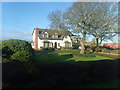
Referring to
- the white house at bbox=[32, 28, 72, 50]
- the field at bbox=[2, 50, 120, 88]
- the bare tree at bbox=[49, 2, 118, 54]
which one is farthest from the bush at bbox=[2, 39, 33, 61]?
the white house at bbox=[32, 28, 72, 50]

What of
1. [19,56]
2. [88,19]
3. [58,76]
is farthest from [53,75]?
[88,19]

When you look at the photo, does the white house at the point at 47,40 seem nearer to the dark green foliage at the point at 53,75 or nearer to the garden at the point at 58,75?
the garden at the point at 58,75

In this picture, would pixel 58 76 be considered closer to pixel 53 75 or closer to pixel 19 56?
pixel 53 75

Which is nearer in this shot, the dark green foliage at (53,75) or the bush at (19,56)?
the dark green foliage at (53,75)

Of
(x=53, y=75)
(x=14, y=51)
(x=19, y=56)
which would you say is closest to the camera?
(x=53, y=75)

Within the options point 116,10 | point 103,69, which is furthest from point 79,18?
point 103,69

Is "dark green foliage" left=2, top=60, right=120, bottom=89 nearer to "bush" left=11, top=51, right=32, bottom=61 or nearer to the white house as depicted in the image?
"bush" left=11, top=51, right=32, bottom=61

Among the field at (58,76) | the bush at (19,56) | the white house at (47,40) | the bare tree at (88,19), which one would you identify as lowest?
the field at (58,76)

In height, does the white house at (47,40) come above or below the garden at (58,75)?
above

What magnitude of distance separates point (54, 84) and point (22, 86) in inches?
45.7

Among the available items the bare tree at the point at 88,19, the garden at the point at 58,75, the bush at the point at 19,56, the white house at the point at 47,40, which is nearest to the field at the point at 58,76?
the garden at the point at 58,75

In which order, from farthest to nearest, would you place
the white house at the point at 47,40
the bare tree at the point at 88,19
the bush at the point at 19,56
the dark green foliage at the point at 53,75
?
the white house at the point at 47,40, the bare tree at the point at 88,19, the bush at the point at 19,56, the dark green foliage at the point at 53,75

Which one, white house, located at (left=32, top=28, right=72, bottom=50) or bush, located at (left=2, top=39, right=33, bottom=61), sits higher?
white house, located at (left=32, top=28, right=72, bottom=50)

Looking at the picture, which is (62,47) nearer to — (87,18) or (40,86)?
(87,18)
